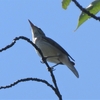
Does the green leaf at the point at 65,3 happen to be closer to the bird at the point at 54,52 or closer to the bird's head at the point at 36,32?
the bird at the point at 54,52

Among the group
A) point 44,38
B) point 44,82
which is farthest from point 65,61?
point 44,82

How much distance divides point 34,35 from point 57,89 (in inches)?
242

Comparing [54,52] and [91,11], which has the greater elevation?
[54,52]

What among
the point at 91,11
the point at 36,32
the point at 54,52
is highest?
the point at 36,32

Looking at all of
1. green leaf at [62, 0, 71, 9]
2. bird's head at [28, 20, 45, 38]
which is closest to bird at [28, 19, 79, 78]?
bird's head at [28, 20, 45, 38]

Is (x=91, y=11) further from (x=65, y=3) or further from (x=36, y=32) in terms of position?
(x=36, y=32)

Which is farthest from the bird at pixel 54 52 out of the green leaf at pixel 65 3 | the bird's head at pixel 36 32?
the green leaf at pixel 65 3

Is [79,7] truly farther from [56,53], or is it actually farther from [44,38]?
[44,38]

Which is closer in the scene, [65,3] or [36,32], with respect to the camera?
[65,3]

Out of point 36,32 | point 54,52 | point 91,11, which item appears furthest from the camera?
point 36,32

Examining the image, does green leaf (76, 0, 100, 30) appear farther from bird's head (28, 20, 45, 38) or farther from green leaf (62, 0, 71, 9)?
bird's head (28, 20, 45, 38)

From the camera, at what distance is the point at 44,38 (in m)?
7.09

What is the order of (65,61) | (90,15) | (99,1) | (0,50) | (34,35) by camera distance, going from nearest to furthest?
1. (99,1)
2. (90,15)
3. (0,50)
4. (65,61)
5. (34,35)

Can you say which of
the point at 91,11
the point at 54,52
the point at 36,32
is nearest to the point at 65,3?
the point at 91,11
